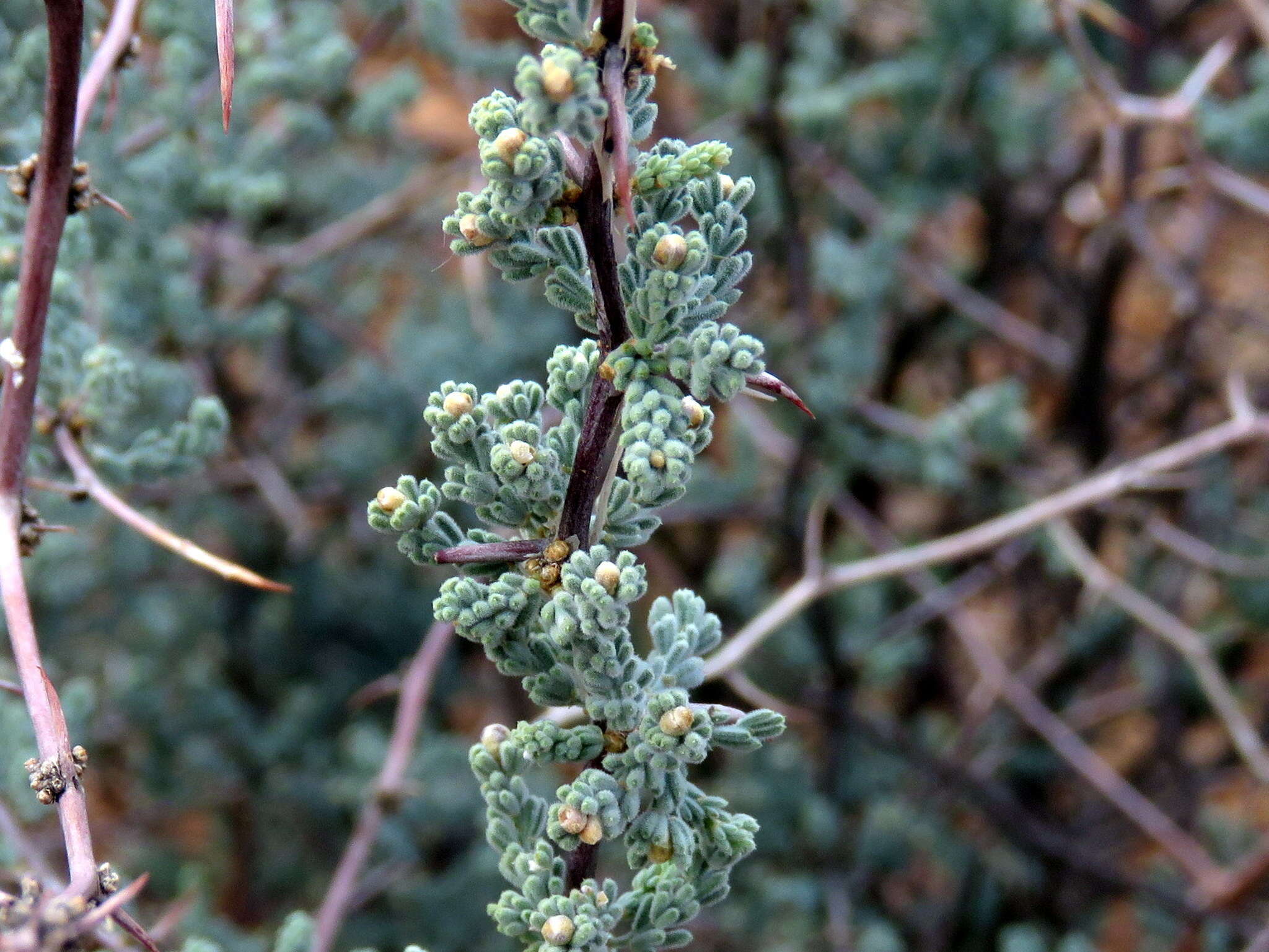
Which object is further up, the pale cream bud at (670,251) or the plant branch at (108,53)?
the plant branch at (108,53)

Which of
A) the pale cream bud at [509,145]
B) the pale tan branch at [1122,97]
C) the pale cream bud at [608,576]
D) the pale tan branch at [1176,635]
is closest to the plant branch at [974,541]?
the pale tan branch at [1176,635]

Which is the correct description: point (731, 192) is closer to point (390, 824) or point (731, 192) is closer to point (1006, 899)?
point (390, 824)

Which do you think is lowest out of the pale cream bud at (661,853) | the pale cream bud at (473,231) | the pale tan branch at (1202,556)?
the pale cream bud at (661,853)

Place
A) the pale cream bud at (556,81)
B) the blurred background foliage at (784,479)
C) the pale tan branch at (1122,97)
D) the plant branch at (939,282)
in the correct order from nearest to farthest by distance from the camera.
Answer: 1. the pale cream bud at (556,81)
2. the pale tan branch at (1122,97)
3. the blurred background foliage at (784,479)
4. the plant branch at (939,282)

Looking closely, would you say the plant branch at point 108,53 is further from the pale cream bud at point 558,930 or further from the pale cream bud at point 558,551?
the pale cream bud at point 558,930

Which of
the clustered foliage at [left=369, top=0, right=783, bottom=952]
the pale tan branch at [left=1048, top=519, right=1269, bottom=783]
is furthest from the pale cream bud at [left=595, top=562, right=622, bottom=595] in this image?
the pale tan branch at [left=1048, top=519, right=1269, bottom=783]

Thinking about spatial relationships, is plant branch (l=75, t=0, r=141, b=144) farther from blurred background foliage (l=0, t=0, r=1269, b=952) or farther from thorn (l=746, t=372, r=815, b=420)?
thorn (l=746, t=372, r=815, b=420)

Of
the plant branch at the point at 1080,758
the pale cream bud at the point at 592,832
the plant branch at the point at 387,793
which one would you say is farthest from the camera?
the plant branch at the point at 1080,758
